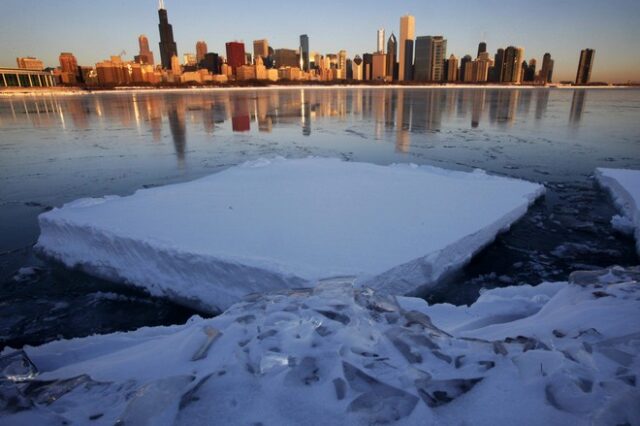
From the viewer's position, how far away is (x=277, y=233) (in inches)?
191

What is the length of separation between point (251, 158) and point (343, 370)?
10539mm

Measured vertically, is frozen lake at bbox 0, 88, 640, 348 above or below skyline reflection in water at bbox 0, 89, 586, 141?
below

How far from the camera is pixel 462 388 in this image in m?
1.92

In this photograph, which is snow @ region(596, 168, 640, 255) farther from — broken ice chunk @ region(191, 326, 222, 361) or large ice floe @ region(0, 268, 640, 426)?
broken ice chunk @ region(191, 326, 222, 361)

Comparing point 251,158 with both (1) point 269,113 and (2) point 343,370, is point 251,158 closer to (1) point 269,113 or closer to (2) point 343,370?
(2) point 343,370

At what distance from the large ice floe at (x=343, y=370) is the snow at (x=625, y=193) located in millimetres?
3938

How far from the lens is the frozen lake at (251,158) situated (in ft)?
14.5

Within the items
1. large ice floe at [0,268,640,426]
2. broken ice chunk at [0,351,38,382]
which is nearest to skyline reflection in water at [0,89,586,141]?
broken ice chunk at [0,351,38,382]

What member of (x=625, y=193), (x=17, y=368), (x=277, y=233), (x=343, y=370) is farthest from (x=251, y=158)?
(x=343, y=370)

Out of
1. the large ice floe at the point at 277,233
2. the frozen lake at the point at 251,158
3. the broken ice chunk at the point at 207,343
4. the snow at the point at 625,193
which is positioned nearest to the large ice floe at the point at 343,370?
the broken ice chunk at the point at 207,343

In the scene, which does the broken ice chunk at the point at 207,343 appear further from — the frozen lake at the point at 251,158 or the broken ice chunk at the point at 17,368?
the frozen lake at the point at 251,158

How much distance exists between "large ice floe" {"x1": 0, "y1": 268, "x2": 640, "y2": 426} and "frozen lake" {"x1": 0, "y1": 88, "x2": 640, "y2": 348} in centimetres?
161

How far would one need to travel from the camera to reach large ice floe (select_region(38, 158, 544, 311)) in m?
4.14

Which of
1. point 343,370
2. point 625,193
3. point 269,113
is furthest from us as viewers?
point 269,113
